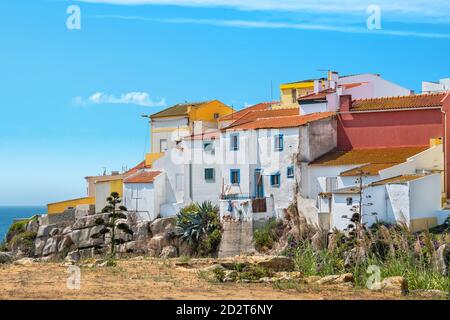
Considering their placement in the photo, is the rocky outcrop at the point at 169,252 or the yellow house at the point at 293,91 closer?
the rocky outcrop at the point at 169,252

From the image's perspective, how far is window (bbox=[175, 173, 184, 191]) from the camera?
55.2 meters

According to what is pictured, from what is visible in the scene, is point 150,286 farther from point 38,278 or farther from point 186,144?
point 186,144

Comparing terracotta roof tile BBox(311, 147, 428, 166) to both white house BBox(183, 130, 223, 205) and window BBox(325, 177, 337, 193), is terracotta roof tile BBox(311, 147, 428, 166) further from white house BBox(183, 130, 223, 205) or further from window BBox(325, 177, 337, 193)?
white house BBox(183, 130, 223, 205)

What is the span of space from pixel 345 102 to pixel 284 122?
149 inches

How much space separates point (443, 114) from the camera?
4659cm

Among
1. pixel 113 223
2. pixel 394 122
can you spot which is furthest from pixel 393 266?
pixel 394 122

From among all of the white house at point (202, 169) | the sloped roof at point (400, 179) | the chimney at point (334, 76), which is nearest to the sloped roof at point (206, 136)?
the white house at point (202, 169)

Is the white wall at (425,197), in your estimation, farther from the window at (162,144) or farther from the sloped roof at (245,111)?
the window at (162,144)

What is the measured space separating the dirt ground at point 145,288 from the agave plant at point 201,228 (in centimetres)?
2190

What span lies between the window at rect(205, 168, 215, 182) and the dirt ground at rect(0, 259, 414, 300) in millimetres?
26105

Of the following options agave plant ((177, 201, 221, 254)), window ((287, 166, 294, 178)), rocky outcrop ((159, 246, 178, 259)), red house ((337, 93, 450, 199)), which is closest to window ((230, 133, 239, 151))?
agave plant ((177, 201, 221, 254))

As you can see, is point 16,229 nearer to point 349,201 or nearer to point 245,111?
point 245,111

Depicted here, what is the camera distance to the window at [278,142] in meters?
49.0
